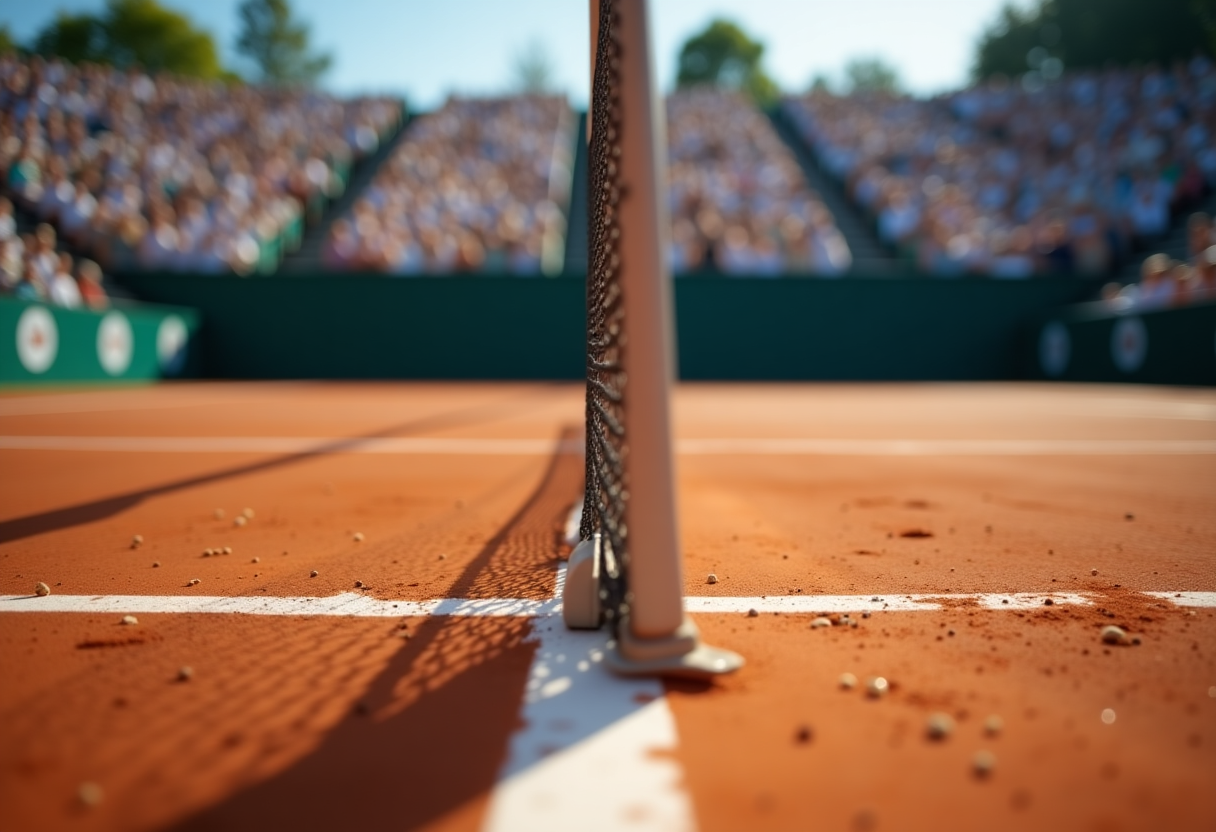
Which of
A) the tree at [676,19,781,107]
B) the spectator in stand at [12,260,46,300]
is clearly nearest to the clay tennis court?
the spectator in stand at [12,260,46,300]

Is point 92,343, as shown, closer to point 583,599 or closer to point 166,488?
point 166,488

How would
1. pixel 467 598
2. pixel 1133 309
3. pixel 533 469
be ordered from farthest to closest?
pixel 1133 309 → pixel 533 469 → pixel 467 598

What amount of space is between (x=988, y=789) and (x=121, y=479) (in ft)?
12.8

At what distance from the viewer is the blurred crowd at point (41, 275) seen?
1005 cm

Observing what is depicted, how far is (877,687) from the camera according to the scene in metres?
1.36

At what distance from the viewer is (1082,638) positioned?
5.34 ft

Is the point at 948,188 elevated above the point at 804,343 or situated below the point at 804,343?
above

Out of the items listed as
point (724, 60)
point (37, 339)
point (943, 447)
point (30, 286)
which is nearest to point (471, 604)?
point (943, 447)

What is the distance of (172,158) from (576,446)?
15.1m

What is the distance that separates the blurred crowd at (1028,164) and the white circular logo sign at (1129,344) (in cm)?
263

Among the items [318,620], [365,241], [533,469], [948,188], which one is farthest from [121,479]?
[948,188]

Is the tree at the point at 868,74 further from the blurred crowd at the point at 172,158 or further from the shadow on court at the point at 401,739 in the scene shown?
the shadow on court at the point at 401,739

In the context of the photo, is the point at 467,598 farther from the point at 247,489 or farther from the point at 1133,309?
the point at 1133,309

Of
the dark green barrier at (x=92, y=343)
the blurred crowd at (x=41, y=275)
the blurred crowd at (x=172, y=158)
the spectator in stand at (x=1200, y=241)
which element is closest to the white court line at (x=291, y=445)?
the dark green barrier at (x=92, y=343)
